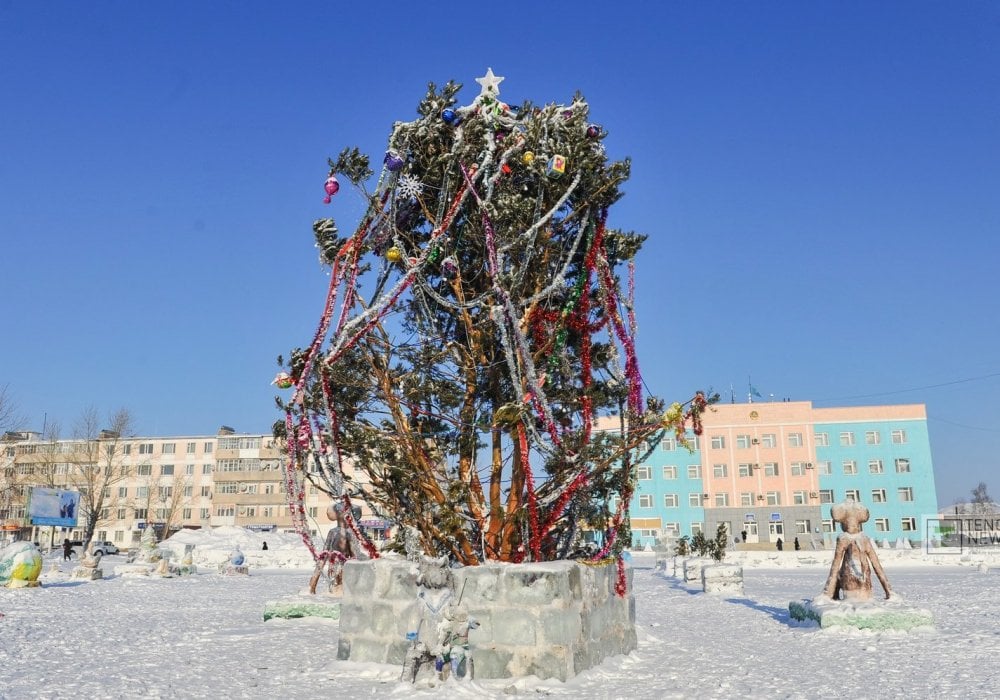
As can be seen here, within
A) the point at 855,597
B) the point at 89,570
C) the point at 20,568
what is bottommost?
the point at 89,570

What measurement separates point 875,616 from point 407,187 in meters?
8.53

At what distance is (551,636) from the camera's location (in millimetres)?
6910

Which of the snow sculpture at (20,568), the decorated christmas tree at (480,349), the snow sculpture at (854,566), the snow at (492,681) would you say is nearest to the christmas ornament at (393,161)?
the decorated christmas tree at (480,349)

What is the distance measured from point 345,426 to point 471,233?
2.66m

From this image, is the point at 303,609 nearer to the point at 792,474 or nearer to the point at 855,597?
the point at 855,597

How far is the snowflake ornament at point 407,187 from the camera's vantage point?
8.32 meters

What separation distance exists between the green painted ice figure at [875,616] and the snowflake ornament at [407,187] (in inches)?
319

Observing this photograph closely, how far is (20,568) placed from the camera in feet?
60.1

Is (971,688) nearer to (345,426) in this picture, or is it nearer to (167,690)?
(345,426)

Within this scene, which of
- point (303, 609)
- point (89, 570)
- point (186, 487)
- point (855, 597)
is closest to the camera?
point (855, 597)

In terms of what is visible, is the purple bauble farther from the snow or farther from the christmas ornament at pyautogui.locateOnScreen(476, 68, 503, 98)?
the snow

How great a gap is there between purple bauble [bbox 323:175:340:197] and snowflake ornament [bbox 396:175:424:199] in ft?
2.42

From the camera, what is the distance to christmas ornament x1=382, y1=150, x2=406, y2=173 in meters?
8.23

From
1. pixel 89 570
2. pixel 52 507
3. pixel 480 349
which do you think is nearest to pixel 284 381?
pixel 480 349
